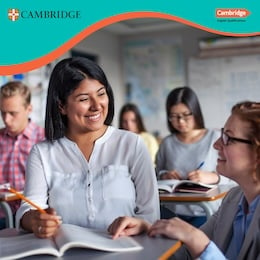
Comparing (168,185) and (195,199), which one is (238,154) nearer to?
(195,199)

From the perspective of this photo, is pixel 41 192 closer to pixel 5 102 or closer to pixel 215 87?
pixel 5 102

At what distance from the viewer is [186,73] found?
562cm

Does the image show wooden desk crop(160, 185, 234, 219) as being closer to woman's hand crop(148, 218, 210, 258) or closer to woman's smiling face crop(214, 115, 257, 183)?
woman's smiling face crop(214, 115, 257, 183)

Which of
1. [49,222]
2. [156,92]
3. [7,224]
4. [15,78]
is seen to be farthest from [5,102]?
[156,92]

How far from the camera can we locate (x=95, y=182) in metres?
1.29

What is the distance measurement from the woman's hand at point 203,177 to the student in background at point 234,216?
1.17 meters

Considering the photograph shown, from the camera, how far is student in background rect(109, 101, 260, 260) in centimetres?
101

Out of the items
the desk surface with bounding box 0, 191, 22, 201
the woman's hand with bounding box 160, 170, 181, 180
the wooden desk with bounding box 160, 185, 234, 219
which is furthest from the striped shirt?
the wooden desk with bounding box 160, 185, 234, 219

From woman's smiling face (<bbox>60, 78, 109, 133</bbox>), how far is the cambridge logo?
27cm

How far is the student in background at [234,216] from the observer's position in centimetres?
101

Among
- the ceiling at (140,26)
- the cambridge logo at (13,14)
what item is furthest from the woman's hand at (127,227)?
the ceiling at (140,26)

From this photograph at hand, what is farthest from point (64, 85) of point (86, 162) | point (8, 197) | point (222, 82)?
point (222, 82)

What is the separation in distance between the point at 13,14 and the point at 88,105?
0.34 meters

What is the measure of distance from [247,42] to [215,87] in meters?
0.65
